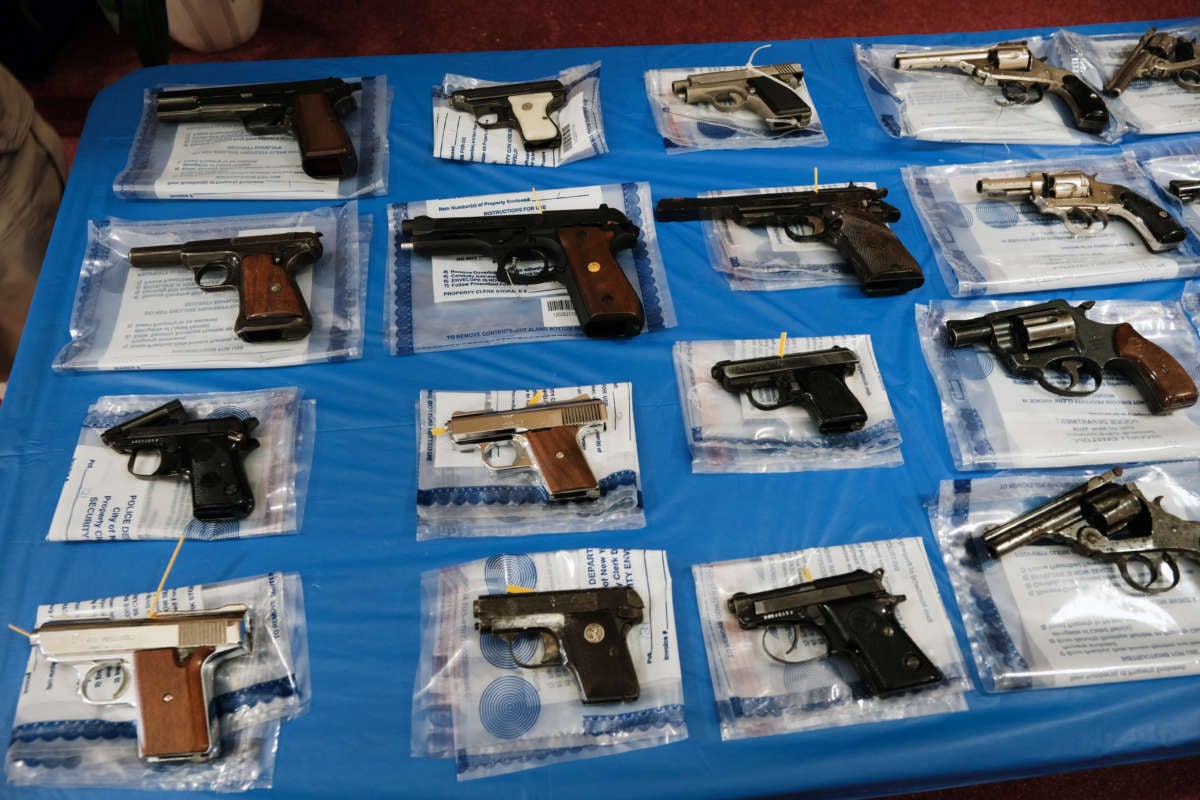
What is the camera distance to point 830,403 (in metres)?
2.15

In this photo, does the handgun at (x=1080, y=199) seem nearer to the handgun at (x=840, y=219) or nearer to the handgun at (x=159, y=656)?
the handgun at (x=840, y=219)

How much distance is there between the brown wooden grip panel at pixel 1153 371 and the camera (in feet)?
7.15

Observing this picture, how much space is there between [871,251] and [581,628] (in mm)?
1392

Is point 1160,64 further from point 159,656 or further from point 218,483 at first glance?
point 159,656

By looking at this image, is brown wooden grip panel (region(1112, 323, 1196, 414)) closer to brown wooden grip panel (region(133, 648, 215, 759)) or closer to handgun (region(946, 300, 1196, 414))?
handgun (region(946, 300, 1196, 414))

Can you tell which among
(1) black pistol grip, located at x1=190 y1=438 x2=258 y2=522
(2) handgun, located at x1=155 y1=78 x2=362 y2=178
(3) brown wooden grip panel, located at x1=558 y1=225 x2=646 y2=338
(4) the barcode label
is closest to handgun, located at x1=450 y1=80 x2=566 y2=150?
(2) handgun, located at x1=155 y1=78 x2=362 y2=178

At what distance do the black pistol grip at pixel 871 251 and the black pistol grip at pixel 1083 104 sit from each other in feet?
3.09

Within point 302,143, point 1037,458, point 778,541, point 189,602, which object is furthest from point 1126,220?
point 189,602

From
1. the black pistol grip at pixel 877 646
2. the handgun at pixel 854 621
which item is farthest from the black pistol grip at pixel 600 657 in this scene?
the black pistol grip at pixel 877 646

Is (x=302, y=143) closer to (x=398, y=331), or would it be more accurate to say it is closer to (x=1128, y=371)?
(x=398, y=331)

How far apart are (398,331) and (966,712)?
5.56 ft

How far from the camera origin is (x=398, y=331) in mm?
2361

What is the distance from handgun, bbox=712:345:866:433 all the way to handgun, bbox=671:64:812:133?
1.01 metres

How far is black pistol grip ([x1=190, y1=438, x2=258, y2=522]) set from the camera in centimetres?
198
